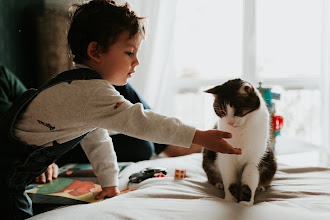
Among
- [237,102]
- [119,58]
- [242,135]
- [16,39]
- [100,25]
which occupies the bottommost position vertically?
[242,135]

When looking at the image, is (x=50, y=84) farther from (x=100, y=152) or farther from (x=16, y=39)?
(x=16, y=39)

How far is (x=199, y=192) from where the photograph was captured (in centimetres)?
92

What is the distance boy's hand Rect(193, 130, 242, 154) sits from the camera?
2.35 feet

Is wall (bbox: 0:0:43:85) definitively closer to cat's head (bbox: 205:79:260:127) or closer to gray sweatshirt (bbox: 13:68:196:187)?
gray sweatshirt (bbox: 13:68:196:187)

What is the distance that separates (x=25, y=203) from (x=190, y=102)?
5.51ft

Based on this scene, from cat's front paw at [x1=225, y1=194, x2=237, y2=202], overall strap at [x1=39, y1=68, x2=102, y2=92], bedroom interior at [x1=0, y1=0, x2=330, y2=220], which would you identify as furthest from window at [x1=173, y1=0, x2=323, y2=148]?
overall strap at [x1=39, y1=68, x2=102, y2=92]

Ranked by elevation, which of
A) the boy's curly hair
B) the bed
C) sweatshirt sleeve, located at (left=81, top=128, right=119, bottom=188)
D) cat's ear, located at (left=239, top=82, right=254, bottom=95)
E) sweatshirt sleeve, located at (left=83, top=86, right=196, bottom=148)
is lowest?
the bed

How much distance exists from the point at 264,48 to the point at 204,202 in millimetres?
1678

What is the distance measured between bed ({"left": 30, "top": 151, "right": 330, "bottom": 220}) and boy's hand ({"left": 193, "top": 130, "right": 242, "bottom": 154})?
6.5 inches

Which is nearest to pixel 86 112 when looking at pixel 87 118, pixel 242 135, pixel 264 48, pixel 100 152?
pixel 87 118

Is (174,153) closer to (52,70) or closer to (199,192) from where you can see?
(199,192)

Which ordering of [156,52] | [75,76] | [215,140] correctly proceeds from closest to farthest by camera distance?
[215,140] < [75,76] < [156,52]

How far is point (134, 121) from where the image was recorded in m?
0.74

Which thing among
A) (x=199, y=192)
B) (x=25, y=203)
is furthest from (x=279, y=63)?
(x=25, y=203)
